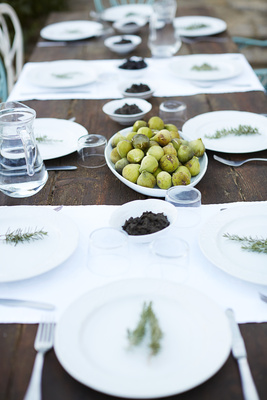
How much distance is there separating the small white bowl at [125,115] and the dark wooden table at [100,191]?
0.04m

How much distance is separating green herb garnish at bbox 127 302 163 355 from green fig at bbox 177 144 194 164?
52 centimetres

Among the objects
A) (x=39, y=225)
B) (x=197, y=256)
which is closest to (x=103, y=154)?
(x=39, y=225)

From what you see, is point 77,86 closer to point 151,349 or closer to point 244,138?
point 244,138

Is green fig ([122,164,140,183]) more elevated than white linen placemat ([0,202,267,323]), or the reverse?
green fig ([122,164,140,183])

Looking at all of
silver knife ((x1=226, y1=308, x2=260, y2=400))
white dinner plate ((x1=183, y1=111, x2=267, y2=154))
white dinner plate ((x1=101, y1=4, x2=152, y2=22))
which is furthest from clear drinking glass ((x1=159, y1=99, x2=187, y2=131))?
white dinner plate ((x1=101, y1=4, x2=152, y2=22))

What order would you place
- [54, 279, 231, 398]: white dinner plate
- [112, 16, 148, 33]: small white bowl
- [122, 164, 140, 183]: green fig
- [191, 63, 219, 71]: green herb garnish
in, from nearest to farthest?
1. [54, 279, 231, 398]: white dinner plate
2. [122, 164, 140, 183]: green fig
3. [191, 63, 219, 71]: green herb garnish
4. [112, 16, 148, 33]: small white bowl

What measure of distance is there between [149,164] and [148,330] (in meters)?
0.49

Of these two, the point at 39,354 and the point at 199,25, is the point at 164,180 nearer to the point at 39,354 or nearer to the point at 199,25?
the point at 39,354

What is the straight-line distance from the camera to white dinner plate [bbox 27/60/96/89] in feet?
6.21

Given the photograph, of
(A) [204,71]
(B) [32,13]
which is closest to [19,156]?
(A) [204,71]

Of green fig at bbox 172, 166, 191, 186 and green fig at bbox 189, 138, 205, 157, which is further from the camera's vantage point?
green fig at bbox 189, 138, 205, 157

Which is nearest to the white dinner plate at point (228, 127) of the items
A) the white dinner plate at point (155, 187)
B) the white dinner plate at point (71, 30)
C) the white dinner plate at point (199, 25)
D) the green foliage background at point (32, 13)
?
the white dinner plate at point (155, 187)

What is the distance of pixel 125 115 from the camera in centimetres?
150

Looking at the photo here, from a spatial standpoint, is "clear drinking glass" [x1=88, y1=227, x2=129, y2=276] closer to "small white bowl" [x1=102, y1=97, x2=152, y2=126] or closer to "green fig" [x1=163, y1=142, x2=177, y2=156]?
"green fig" [x1=163, y1=142, x2=177, y2=156]
